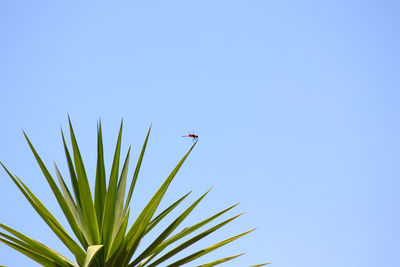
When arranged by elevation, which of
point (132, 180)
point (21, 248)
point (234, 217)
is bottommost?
point (21, 248)

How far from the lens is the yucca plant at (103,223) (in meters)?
5.77

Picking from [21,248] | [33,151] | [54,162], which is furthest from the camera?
[54,162]

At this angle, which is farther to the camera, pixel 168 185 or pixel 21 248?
pixel 168 185

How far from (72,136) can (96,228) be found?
1.18m

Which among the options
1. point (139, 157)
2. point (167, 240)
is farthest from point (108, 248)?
point (139, 157)

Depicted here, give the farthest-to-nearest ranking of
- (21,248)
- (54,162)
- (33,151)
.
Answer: (54,162) → (33,151) → (21,248)

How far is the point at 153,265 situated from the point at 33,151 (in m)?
1.95

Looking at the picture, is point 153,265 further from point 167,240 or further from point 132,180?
point 132,180

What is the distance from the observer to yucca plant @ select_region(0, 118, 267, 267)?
5.77 metres

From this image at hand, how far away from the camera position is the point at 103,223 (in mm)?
5961

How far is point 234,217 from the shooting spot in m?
6.22

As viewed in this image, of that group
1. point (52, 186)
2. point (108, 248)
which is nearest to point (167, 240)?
point (108, 248)

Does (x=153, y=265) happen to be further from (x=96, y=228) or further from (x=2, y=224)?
(x=2, y=224)

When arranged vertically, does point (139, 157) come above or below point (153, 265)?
above
